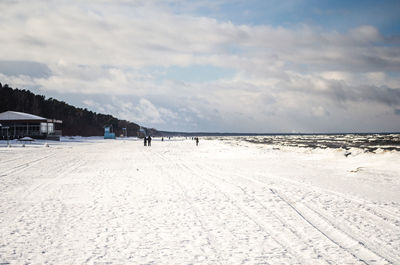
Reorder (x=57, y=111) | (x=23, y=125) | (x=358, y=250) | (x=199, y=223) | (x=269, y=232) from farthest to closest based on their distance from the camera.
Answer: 1. (x=57, y=111)
2. (x=23, y=125)
3. (x=199, y=223)
4. (x=269, y=232)
5. (x=358, y=250)

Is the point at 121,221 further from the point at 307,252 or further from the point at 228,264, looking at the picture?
the point at 307,252

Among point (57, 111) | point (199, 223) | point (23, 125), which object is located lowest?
point (199, 223)

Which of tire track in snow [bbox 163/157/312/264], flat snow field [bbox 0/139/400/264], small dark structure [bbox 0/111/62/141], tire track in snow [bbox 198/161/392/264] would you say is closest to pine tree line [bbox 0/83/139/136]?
small dark structure [bbox 0/111/62/141]

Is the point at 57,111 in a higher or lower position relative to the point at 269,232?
higher

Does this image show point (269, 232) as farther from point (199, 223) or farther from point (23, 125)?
point (23, 125)

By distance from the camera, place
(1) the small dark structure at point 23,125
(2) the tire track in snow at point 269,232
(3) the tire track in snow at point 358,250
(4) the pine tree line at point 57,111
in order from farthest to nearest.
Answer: (4) the pine tree line at point 57,111
(1) the small dark structure at point 23,125
(2) the tire track in snow at point 269,232
(3) the tire track in snow at point 358,250

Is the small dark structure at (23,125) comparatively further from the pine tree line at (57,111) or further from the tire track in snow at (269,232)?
the tire track in snow at (269,232)

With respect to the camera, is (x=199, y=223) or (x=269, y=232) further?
(x=199, y=223)

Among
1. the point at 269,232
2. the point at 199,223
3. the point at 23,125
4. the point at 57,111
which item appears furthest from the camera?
the point at 57,111

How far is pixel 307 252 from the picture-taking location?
4.95 m

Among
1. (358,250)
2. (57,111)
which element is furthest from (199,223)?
(57,111)

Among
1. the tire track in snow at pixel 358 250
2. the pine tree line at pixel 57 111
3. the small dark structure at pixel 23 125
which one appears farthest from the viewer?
the pine tree line at pixel 57 111

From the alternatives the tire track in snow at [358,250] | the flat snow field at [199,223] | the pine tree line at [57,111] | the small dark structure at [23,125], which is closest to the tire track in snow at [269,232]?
the flat snow field at [199,223]

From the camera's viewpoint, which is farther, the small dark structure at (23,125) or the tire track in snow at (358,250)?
the small dark structure at (23,125)
